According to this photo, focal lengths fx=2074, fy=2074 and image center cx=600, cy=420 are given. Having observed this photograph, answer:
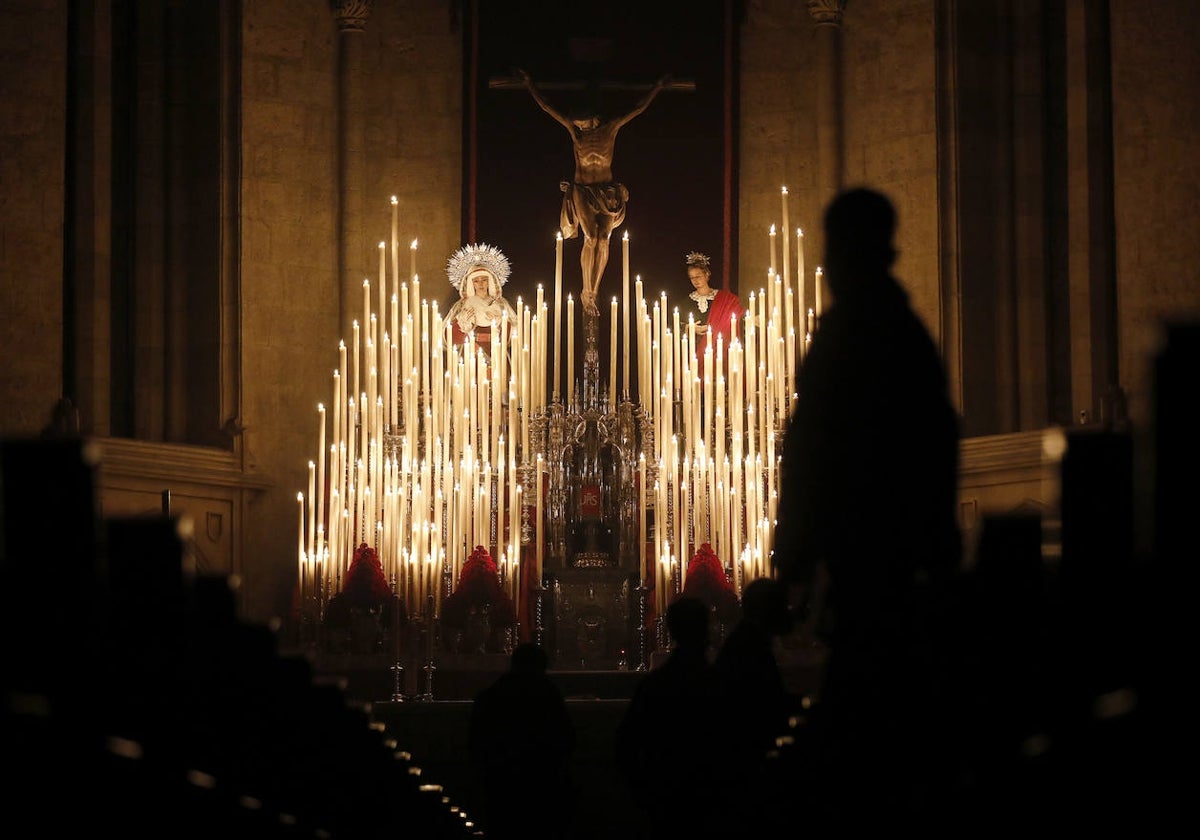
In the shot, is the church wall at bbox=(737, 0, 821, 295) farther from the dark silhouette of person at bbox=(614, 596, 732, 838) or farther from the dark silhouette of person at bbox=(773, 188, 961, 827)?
the dark silhouette of person at bbox=(773, 188, 961, 827)

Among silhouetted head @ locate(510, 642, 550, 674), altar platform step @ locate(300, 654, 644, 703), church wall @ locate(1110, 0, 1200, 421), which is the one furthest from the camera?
church wall @ locate(1110, 0, 1200, 421)

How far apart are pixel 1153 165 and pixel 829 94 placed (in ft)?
10.4

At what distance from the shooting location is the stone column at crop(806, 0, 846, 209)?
15.4 m

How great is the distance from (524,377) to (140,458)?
8.47 ft

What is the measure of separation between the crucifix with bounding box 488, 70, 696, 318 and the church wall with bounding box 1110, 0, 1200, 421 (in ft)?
12.0

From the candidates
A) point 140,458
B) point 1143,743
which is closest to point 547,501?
point 140,458

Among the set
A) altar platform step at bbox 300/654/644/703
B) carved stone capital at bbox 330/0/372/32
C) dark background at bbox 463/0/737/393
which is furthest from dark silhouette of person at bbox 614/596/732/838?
carved stone capital at bbox 330/0/372/32

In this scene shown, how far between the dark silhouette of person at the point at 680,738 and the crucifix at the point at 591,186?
27.0ft

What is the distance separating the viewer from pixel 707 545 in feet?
40.4

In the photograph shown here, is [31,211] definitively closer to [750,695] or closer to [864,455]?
[750,695]

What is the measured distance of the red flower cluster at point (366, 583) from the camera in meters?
11.7

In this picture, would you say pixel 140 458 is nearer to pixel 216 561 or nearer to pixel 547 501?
pixel 216 561

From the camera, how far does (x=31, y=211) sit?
1308cm

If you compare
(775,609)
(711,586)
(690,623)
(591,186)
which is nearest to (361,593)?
(711,586)
